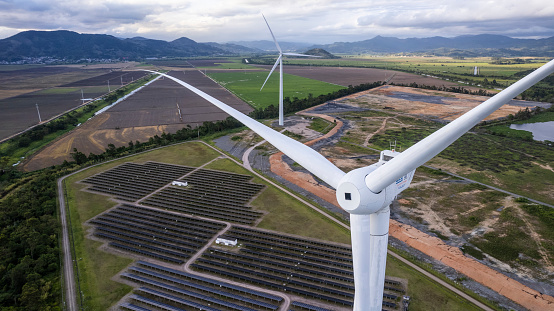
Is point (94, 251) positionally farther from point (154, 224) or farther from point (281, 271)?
point (281, 271)

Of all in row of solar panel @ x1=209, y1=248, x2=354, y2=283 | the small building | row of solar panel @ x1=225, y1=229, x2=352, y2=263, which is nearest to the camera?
row of solar panel @ x1=209, y1=248, x2=354, y2=283

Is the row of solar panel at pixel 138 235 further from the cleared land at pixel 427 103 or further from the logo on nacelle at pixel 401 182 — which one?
the cleared land at pixel 427 103

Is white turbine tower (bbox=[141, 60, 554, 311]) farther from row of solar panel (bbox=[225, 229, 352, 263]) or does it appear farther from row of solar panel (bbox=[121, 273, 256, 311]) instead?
row of solar panel (bbox=[225, 229, 352, 263])

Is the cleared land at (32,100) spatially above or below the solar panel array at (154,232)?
above

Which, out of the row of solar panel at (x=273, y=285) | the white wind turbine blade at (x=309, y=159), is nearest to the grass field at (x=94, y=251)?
the row of solar panel at (x=273, y=285)

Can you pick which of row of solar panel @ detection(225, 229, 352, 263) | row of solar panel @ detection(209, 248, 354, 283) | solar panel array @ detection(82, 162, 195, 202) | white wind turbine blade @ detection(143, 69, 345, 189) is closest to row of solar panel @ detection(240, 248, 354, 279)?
row of solar panel @ detection(209, 248, 354, 283)

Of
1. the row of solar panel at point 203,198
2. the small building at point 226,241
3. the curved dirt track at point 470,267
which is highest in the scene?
the row of solar panel at point 203,198

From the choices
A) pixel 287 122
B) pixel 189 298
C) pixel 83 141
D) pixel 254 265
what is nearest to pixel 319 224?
pixel 254 265
